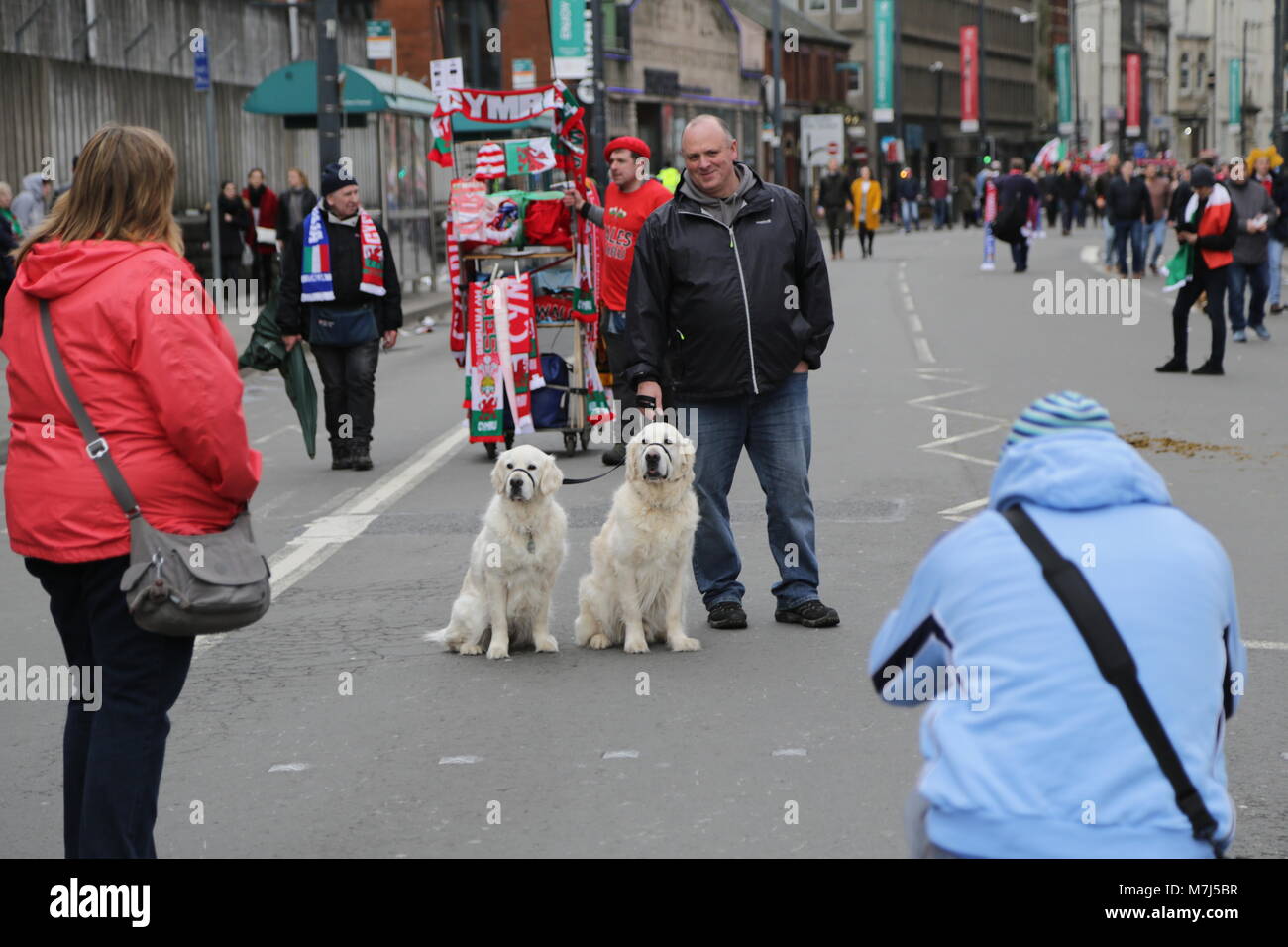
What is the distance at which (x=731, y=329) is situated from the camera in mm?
7617

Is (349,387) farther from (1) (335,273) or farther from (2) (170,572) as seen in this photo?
(2) (170,572)

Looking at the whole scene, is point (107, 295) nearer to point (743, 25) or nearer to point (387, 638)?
point (387, 638)

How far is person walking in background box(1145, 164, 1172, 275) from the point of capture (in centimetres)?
3195

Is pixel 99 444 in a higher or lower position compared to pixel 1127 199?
lower

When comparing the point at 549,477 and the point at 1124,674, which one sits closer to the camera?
the point at 1124,674

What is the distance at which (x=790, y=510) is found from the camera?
→ 7.89 metres

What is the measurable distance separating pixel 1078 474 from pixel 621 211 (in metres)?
8.77

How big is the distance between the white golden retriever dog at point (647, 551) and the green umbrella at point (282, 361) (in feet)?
18.1

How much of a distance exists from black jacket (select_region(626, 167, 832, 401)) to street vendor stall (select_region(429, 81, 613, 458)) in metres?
4.73

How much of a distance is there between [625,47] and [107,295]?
195 feet

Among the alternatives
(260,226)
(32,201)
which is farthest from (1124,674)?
(260,226)

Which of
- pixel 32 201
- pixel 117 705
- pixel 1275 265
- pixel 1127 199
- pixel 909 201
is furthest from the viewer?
pixel 909 201

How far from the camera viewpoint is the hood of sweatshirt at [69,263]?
4.22m

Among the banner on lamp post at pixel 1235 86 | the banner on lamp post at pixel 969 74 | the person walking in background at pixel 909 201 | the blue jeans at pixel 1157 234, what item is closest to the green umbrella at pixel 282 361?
the blue jeans at pixel 1157 234
